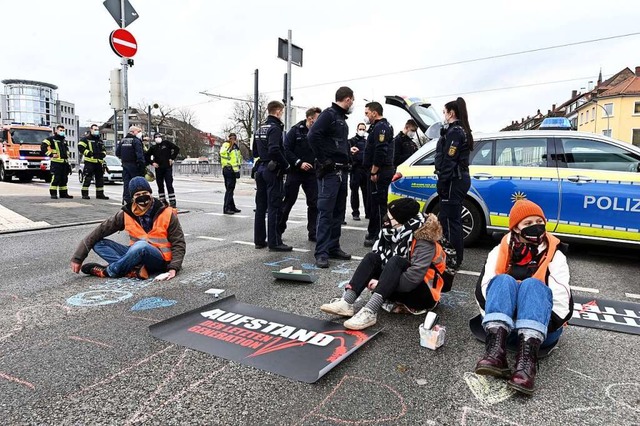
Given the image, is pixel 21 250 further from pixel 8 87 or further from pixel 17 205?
pixel 8 87

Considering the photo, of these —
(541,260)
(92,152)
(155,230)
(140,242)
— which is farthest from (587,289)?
(92,152)

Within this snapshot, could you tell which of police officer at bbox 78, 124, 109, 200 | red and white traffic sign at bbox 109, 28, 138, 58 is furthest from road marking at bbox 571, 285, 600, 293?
police officer at bbox 78, 124, 109, 200

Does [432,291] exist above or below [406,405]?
above

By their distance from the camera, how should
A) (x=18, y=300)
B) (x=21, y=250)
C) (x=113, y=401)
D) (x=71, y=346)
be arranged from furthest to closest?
(x=21, y=250) → (x=18, y=300) → (x=71, y=346) → (x=113, y=401)

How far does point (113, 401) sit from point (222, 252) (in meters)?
3.87

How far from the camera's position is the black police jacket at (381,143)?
6105mm

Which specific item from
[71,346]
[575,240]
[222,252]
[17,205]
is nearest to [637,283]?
[575,240]

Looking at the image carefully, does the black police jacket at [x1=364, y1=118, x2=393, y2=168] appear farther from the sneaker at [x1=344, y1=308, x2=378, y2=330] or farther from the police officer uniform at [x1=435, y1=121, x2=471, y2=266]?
the sneaker at [x1=344, y1=308, x2=378, y2=330]

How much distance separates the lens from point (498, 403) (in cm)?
235

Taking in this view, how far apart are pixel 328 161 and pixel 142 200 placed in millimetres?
2098

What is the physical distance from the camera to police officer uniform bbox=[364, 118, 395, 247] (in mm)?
6133

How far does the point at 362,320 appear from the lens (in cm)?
329

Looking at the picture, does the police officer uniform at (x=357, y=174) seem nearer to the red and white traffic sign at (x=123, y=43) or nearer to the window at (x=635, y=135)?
the red and white traffic sign at (x=123, y=43)

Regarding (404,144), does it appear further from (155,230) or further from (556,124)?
(155,230)
